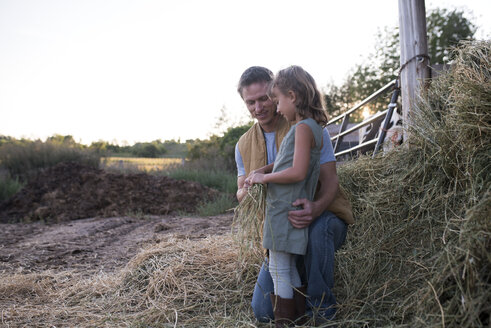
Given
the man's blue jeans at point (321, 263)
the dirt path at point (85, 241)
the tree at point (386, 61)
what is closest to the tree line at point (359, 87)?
the tree at point (386, 61)

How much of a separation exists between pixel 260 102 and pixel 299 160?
71 cm

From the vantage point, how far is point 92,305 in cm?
273

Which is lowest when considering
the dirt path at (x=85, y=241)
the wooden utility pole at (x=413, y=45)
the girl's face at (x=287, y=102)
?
the dirt path at (x=85, y=241)

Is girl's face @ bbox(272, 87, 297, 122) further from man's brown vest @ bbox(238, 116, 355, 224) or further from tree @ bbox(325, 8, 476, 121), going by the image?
tree @ bbox(325, 8, 476, 121)

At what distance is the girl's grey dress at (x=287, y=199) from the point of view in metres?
1.85

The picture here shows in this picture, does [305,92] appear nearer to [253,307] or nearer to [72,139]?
[253,307]

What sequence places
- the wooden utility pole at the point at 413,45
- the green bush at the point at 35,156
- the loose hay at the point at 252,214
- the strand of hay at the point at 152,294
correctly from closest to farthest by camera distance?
the loose hay at the point at 252,214 → the strand of hay at the point at 152,294 → the wooden utility pole at the point at 413,45 → the green bush at the point at 35,156

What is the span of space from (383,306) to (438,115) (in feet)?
4.25

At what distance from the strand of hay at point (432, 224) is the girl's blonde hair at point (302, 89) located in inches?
27.7

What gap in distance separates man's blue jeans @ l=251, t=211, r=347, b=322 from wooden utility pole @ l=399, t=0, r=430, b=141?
1.73m

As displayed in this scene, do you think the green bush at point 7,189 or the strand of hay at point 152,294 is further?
the green bush at point 7,189

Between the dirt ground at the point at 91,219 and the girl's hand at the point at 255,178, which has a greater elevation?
the girl's hand at the point at 255,178

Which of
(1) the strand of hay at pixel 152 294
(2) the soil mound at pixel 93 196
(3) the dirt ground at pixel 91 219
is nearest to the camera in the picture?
(1) the strand of hay at pixel 152 294

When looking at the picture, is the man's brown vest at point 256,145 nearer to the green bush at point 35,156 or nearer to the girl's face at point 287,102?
the girl's face at point 287,102
